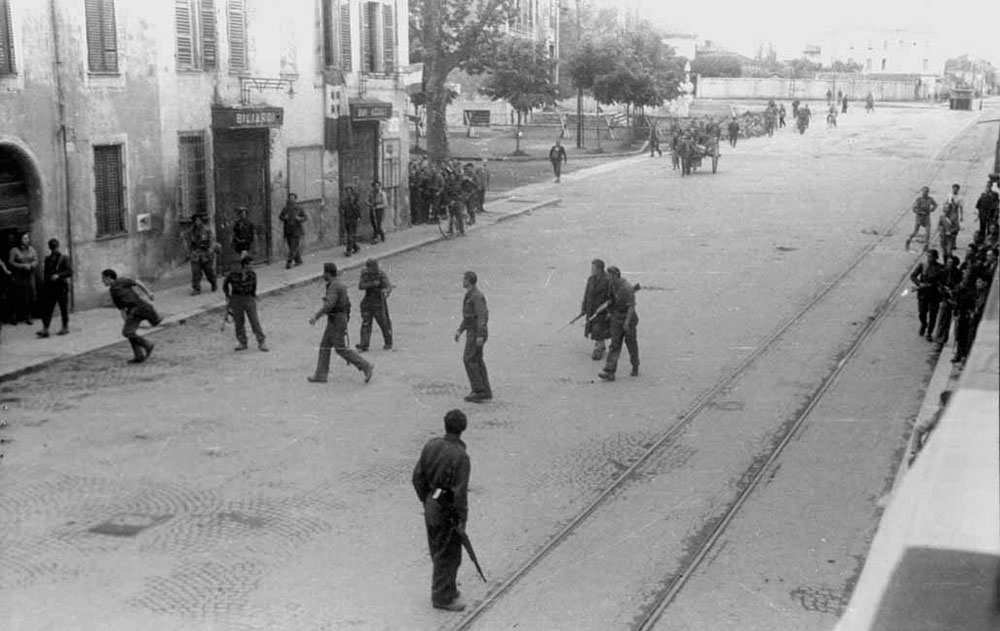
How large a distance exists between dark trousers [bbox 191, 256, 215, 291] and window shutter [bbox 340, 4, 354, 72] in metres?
8.05

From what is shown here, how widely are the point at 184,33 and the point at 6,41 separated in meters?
4.65

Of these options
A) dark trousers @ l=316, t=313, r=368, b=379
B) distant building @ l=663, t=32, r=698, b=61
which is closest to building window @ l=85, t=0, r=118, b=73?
dark trousers @ l=316, t=313, r=368, b=379

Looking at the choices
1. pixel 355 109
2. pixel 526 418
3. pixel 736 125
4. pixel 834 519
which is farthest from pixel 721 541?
pixel 736 125

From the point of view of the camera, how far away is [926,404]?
13367mm

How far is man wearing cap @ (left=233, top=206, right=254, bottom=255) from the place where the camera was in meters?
21.4

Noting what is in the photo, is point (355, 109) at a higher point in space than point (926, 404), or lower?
higher

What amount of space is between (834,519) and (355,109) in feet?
63.6

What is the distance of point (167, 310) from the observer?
63.5 ft

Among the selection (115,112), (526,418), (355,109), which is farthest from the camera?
(355,109)

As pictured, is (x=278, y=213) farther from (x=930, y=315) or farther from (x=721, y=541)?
(x=721, y=541)

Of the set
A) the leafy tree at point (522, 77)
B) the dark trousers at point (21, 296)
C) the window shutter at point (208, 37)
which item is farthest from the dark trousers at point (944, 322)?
the leafy tree at point (522, 77)

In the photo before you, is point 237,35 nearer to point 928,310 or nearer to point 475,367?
point 475,367

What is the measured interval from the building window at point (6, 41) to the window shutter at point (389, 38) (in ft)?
41.2

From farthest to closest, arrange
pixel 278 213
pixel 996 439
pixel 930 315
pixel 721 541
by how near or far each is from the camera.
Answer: pixel 278 213
pixel 930 315
pixel 721 541
pixel 996 439
